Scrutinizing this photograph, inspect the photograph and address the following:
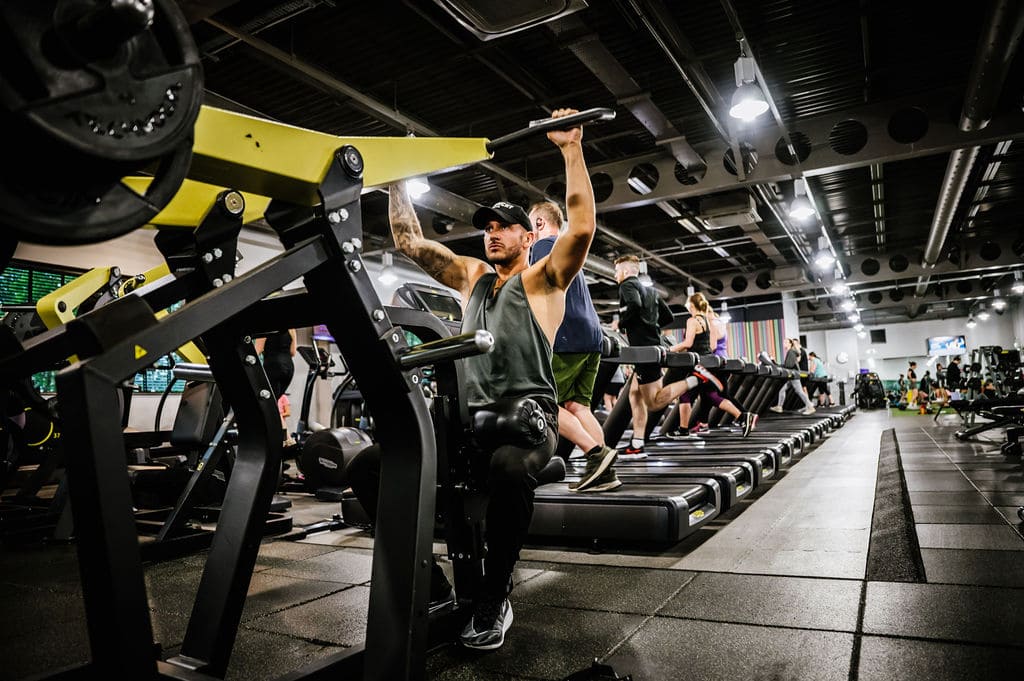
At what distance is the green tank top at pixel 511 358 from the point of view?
2.09m

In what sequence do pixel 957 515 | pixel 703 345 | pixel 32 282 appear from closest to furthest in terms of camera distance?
pixel 957 515, pixel 703 345, pixel 32 282

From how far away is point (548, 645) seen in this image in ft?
6.03

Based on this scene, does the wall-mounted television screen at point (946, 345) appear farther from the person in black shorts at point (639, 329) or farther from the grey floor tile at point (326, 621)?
the grey floor tile at point (326, 621)

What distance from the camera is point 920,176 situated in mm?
10492

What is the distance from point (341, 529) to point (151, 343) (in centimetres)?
317

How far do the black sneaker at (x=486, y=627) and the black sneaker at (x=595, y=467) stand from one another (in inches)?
61.3

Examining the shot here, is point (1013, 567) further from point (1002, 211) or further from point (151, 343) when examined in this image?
point (1002, 211)

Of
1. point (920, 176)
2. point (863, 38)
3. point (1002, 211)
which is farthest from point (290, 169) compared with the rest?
point (1002, 211)

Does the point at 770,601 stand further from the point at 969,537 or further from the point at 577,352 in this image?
the point at 577,352

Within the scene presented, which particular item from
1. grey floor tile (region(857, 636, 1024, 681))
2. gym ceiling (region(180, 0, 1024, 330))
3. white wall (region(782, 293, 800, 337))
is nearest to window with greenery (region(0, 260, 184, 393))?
gym ceiling (region(180, 0, 1024, 330))

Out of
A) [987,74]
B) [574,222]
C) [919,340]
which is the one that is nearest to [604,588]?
[574,222]

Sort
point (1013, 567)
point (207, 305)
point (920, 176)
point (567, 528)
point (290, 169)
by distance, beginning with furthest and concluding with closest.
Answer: point (920, 176) < point (567, 528) < point (1013, 567) < point (290, 169) < point (207, 305)

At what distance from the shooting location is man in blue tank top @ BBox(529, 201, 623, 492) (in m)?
3.44

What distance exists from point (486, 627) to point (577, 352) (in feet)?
6.33
